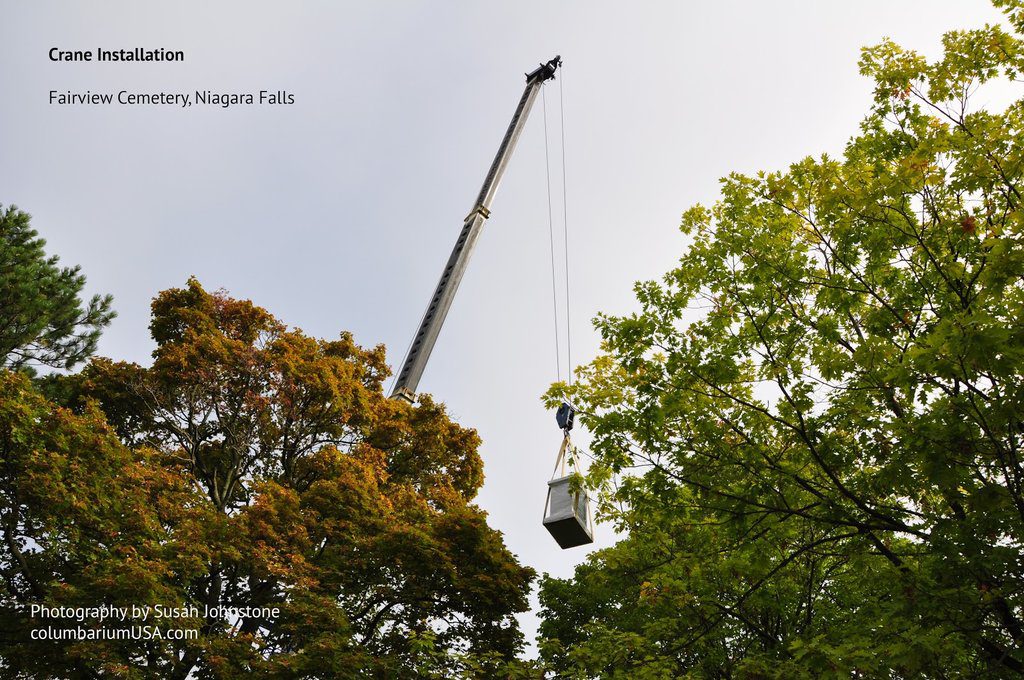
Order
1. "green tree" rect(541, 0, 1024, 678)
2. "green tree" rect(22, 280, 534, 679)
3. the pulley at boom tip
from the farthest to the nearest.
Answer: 1. the pulley at boom tip
2. "green tree" rect(22, 280, 534, 679)
3. "green tree" rect(541, 0, 1024, 678)

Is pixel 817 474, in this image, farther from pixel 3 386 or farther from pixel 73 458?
pixel 3 386

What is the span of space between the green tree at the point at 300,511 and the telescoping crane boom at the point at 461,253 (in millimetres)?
992

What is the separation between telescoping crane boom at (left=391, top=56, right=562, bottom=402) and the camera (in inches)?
840

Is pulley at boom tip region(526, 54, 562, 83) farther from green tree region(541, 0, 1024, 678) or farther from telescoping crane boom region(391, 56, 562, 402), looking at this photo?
green tree region(541, 0, 1024, 678)

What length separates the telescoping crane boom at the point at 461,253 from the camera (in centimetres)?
2133

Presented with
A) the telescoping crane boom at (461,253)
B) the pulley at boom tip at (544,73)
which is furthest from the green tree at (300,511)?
the pulley at boom tip at (544,73)

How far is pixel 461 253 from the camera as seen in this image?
2453cm

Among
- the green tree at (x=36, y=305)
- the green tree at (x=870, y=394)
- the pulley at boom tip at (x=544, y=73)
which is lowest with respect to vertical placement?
the green tree at (x=870, y=394)

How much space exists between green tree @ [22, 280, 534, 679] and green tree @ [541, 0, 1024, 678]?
4.30 m

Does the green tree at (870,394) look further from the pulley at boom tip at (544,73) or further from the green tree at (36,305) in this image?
the pulley at boom tip at (544,73)

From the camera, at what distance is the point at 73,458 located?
12453mm

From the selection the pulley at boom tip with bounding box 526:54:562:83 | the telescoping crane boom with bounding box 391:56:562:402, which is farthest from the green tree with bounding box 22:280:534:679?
the pulley at boom tip with bounding box 526:54:562:83

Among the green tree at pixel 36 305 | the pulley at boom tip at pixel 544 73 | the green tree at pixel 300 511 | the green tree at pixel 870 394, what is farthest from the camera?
the pulley at boom tip at pixel 544 73

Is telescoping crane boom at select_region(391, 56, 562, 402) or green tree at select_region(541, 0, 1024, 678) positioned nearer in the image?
green tree at select_region(541, 0, 1024, 678)
